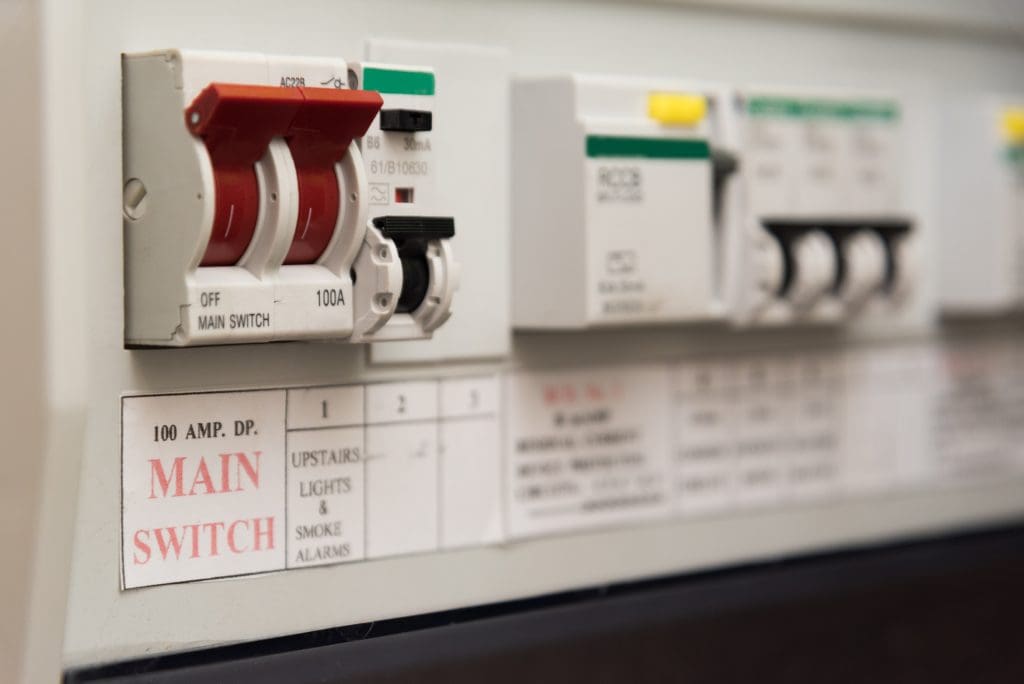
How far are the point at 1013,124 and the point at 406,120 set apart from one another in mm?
621

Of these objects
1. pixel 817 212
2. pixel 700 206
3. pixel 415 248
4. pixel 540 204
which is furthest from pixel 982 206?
pixel 415 248

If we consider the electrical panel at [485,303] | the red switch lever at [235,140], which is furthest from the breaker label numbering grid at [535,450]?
the red switch lever at [235,140]

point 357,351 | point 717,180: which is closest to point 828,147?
point 717,180

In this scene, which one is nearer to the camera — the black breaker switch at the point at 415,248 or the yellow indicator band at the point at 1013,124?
the black breaker switch at the point at 415,248

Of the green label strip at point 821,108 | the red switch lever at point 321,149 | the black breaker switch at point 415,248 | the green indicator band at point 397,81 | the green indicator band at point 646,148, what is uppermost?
the green label strip at point 821,108

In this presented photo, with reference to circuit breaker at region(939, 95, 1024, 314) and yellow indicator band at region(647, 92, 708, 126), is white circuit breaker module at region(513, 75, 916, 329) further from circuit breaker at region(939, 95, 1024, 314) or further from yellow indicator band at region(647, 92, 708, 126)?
circuit breaker at region(939, 95, 1024, 314)

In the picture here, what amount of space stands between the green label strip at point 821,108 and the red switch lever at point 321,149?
37cm

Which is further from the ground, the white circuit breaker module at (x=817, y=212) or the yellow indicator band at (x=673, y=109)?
the yellow indicator band at (x=673, y=109)

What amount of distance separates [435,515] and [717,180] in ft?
1.11

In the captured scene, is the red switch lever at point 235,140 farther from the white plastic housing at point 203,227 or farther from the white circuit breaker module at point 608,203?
the white circuit breaker module at point 608,203

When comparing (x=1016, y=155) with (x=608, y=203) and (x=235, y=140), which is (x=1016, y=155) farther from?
(x=235, y=140)

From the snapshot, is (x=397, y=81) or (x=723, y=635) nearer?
(x=397, y=81)

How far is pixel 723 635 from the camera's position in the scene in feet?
3.28

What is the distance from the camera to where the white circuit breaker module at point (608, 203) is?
33.4 inches
